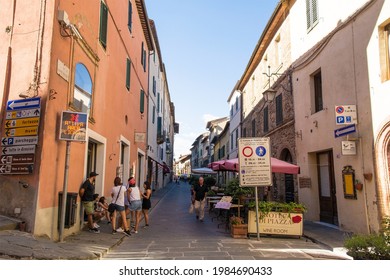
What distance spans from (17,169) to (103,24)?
591 cm

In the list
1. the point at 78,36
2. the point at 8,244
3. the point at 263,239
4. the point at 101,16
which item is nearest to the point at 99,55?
the point at 101,16

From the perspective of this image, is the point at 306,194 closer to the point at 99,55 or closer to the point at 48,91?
the point at 99,55

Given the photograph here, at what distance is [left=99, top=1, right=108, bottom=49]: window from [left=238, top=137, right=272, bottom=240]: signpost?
216 inches

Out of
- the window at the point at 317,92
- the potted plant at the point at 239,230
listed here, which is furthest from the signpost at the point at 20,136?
the window at the point at 317,92

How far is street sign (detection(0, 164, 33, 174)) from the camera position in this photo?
6105 millimetres

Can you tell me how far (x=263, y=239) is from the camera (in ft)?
26.8

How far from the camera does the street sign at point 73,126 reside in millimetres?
6691

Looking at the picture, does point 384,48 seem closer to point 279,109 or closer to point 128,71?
point 279,109

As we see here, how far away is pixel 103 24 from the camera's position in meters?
10.2

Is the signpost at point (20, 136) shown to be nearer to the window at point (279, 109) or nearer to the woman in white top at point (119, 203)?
the woman in white top at point (119, 203)

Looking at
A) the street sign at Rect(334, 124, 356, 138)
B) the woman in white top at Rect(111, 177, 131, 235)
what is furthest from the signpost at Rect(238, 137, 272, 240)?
the woman in white top at Rect(111, 177, 131, 235)

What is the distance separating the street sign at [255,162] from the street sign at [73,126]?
3.96 meters

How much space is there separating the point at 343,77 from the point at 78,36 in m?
7.36

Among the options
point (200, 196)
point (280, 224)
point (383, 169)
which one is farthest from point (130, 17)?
point (383, 169)
